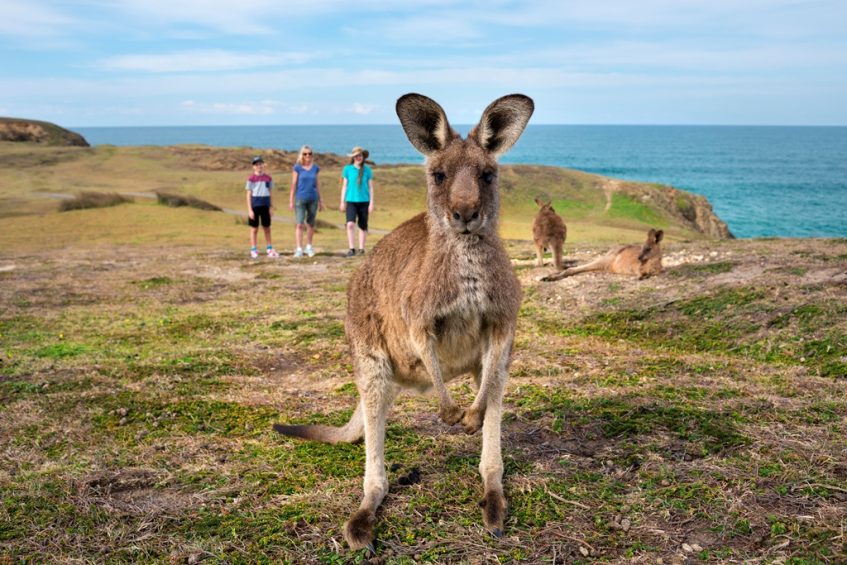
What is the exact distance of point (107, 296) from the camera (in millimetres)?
10305

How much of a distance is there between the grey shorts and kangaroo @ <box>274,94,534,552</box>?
33.0ft

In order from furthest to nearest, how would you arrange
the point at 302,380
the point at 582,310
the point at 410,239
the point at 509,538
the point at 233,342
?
the point at 582,310 < the point at 233,342 < the point at 302,380 < the point at 410,239 < the point at 509,538

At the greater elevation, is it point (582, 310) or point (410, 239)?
point (410, 239)

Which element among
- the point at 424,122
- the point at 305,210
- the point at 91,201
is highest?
the point at 424,122

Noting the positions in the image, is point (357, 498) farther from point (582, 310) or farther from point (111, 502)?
point (582, 310)

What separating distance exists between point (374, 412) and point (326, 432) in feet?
2.39

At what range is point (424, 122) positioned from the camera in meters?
3.69

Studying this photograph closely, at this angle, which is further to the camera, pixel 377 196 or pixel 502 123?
pixel 377 196

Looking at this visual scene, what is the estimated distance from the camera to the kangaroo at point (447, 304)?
11.1 feet

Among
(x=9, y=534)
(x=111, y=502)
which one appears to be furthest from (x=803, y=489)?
(x=9, y=534)

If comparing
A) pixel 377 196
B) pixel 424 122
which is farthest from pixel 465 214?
pixel 377 196

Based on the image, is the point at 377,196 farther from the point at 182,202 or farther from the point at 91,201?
the point at 91,201

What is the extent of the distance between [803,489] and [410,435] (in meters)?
2.23

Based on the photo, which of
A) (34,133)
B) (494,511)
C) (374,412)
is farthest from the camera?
(34,133)
